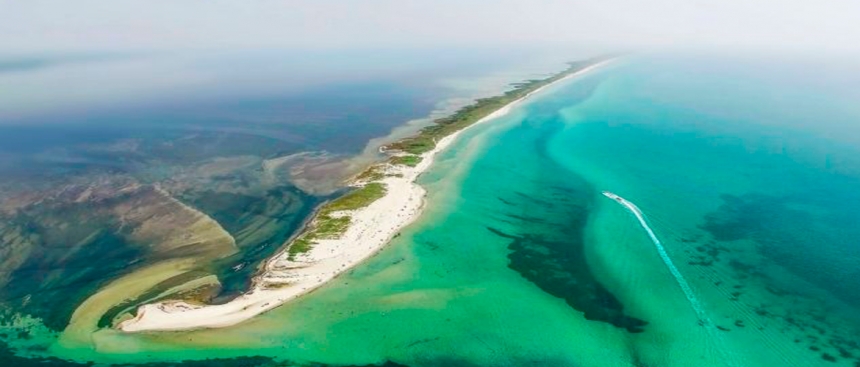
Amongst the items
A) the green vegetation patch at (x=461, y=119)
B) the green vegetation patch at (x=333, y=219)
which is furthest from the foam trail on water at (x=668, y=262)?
the green vegetation patch at (x=461, y=119)

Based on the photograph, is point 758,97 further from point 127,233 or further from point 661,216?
point 127,233

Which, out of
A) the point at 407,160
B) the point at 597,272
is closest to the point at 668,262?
the point at 597,272

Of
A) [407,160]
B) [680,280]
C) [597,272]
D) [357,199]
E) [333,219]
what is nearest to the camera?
[680,280]

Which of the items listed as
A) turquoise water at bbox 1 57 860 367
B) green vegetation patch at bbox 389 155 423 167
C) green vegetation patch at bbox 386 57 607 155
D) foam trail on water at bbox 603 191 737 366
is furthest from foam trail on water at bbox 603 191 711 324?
green vegetation patch at bbox 386 57 607 155

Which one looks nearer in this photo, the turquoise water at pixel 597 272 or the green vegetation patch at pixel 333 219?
the turquoise water at pixel 597 272

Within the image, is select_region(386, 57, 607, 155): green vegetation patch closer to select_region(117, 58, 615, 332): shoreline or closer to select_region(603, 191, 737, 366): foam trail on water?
select_region(117, 58, 615, 332): shoreline

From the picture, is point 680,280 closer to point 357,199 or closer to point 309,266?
point 309,266

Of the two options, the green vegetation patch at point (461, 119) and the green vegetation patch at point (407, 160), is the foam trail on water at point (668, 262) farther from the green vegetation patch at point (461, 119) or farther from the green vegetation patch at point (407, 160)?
the green vegetation patch at point (461, 119)
